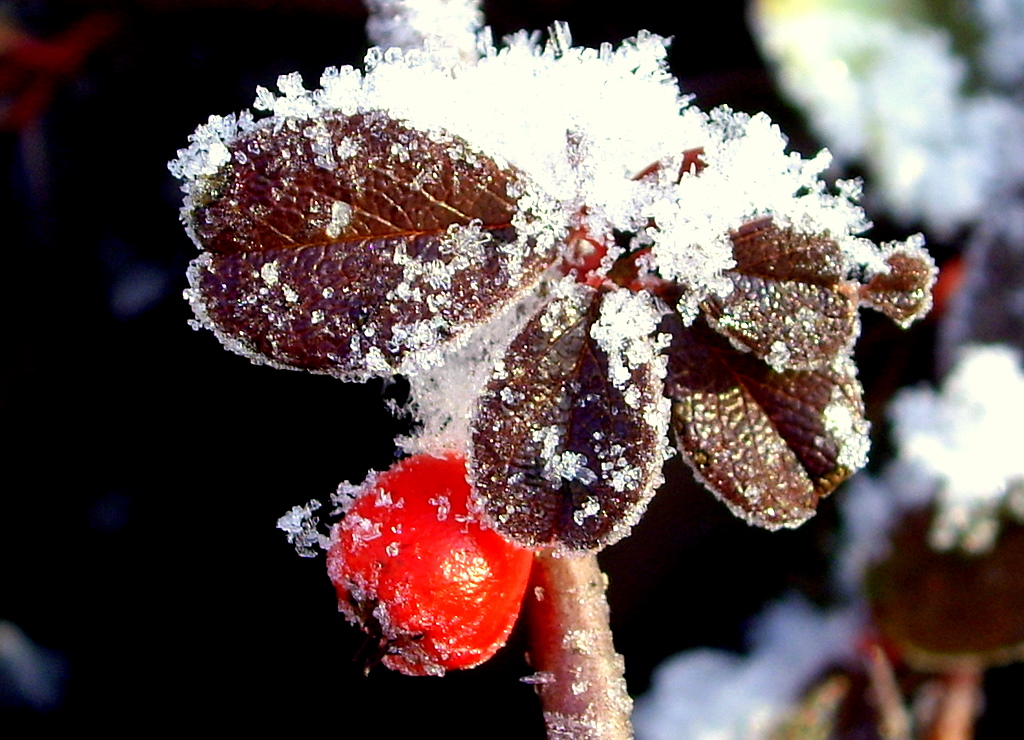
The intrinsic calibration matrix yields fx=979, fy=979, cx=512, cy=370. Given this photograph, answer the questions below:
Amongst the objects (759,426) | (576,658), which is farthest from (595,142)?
(576,658)

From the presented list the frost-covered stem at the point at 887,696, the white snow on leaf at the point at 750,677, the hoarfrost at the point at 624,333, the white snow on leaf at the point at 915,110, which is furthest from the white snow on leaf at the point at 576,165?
the frost-covered stem at the point at 887,696

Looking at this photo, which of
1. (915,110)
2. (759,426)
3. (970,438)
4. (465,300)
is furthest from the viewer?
(915,110)

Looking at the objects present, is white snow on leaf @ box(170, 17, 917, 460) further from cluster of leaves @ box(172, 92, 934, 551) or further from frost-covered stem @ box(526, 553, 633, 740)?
frost-covered stem @ box(526, 553, 633, 740)

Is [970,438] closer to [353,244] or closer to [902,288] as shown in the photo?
[902,288]

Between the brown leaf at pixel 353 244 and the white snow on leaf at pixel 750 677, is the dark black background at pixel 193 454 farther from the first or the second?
the brown leaf at pixel 353 244

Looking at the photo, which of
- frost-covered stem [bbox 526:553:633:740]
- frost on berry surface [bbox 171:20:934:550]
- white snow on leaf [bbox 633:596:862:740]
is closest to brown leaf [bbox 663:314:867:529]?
frost on berry surface [bbox 171:20:934:550]

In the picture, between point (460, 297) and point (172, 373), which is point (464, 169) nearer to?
point (460, 297)
